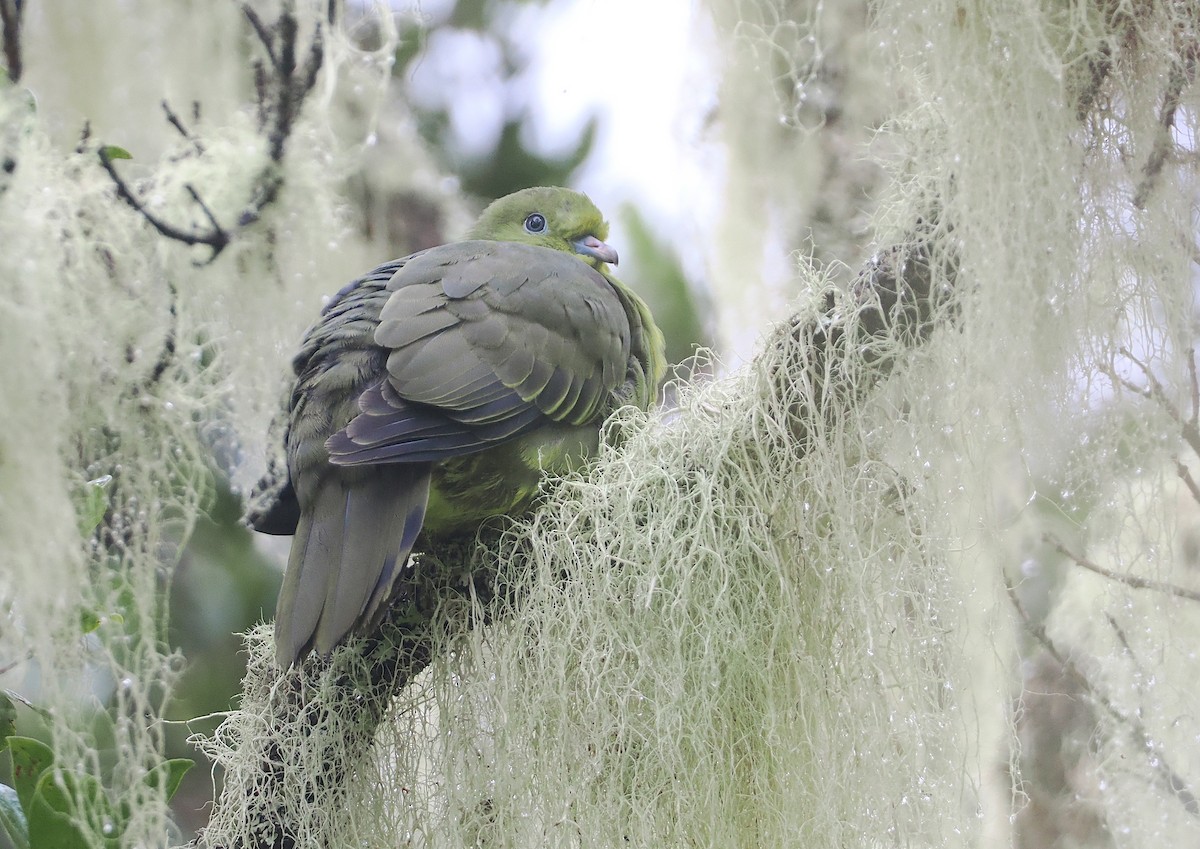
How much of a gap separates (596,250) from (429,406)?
0.79m

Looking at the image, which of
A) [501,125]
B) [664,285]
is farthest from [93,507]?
[501,125]

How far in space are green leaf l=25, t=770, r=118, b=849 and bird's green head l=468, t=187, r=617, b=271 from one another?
1260 mm

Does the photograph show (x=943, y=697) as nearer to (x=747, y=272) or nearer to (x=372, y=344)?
(x=372, y=344)

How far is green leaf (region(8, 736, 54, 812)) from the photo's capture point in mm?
1579

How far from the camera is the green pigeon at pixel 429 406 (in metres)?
→ 1.40

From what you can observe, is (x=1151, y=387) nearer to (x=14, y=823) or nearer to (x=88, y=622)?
(x=88, y=622)

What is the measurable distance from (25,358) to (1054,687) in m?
2.42

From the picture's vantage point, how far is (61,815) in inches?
61.3

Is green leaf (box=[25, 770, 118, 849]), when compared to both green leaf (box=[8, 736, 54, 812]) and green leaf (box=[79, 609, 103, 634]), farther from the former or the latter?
green leaf (box=[79, 609, 103, 634])

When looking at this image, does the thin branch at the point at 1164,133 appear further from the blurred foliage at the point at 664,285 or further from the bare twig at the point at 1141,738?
the blurred foliage at the point at 664,285

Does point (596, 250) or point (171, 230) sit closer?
point (596, 250)

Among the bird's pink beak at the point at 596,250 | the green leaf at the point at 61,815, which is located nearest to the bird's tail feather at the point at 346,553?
the green leaf at the point at 61,815

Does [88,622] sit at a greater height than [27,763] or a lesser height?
greater

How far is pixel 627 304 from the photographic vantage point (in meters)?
1.97
